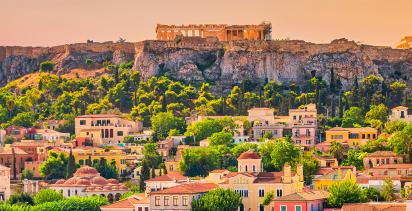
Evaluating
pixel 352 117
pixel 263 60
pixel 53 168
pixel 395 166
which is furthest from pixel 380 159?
pixel 263 60

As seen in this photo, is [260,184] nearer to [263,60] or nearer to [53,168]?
[53,168]

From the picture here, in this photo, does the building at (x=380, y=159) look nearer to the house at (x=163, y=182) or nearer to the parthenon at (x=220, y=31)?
the house at (x=163, y=182)

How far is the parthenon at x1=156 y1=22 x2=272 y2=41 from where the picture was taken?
452 ft

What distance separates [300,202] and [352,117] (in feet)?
123

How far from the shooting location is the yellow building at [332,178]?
92.9 m

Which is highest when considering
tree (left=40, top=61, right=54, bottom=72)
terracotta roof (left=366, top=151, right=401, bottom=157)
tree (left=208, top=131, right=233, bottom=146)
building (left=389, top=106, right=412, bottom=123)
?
tree (left=40, top=61, right=54, bottom=72)

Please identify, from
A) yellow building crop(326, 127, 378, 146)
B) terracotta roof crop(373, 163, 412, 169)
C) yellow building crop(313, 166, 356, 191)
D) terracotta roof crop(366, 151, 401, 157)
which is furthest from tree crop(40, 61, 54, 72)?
yellow building crop(313, 166, 356, 191)

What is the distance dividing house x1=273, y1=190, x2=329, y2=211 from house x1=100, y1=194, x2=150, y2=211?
28.4ft

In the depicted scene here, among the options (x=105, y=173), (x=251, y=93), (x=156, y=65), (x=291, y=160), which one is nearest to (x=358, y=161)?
(x=291, y=160)

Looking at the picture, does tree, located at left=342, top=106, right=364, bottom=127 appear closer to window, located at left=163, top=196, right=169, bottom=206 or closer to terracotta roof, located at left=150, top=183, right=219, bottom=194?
terracotta roof, located at left=150, top=183, right=219, bottom=194

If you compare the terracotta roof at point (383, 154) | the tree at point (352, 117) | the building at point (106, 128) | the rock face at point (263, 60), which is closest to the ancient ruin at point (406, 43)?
the rock face at point (263, 60)

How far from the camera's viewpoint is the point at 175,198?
88.2 meters

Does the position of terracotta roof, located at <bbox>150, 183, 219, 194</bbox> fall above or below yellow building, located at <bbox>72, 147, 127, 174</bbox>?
below

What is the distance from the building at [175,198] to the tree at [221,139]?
22.5 metres
